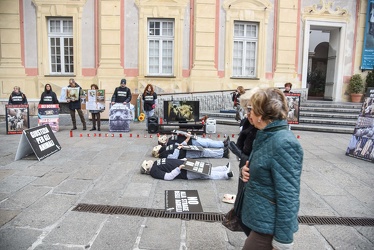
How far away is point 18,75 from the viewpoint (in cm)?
1474

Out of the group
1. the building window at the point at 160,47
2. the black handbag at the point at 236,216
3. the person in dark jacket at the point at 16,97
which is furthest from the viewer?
the building window at the point at 160,47

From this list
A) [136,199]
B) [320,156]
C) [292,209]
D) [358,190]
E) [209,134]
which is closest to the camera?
[292,209]

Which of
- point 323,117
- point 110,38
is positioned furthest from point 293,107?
point 110,38

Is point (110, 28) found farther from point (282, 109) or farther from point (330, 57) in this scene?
point (282, 109)

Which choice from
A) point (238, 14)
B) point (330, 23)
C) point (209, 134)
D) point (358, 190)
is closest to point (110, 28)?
point (238, 14)

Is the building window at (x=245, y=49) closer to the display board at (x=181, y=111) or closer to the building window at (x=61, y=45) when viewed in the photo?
the display board at (x=181, y=111)

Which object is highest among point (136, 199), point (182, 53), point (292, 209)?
point (182, 53)

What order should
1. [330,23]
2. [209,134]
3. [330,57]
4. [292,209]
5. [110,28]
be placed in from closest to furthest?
[292,209] → [209,134] → [110,28] → [330,23] → [330,57]

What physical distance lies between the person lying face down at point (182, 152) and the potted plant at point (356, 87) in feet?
38.3

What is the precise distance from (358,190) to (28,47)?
14845 millimetres

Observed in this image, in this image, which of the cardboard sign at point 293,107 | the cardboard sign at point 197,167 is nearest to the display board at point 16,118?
the cardboard sign at point 197,167

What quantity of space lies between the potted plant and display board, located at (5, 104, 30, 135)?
→ 1484 centimetres

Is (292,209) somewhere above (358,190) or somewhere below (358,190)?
above

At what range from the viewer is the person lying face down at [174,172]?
5.41 metres
